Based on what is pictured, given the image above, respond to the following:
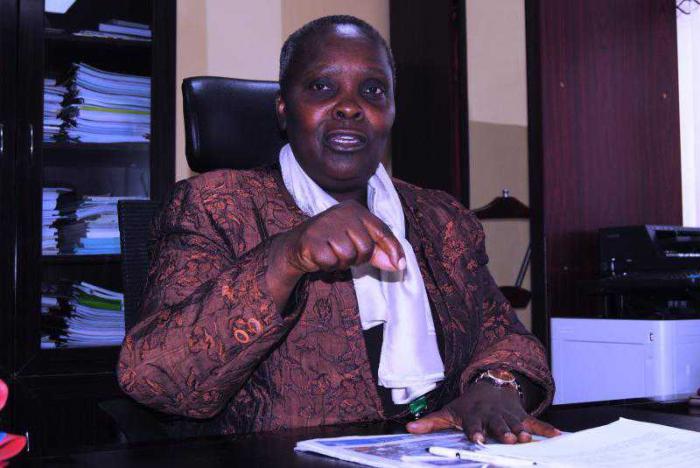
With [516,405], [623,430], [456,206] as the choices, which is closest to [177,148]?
[456,206]

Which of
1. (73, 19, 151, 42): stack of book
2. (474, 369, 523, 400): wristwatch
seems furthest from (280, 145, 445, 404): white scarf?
(73, 19, 151, 42): stack of book

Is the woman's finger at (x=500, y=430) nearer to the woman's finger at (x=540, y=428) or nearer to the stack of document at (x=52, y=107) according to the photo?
the woman's finger at (x=540, y=428)

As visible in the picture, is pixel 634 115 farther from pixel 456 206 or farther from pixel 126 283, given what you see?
pixel 126 283

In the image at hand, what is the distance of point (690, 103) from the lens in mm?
3211

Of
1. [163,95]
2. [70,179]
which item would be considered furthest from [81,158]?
[163,95]

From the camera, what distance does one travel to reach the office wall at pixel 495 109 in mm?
2963

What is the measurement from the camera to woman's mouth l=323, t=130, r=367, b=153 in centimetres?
142

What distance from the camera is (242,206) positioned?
1366 millimetres

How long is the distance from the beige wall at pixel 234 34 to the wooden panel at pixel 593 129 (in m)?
0.94

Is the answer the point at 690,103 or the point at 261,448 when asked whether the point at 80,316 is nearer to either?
the point at 261,448

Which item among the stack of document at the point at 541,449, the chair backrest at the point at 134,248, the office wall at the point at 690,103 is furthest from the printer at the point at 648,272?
the stack of document at the point at 541,449

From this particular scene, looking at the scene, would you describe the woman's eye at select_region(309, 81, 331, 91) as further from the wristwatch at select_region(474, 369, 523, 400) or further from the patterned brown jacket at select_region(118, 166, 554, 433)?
the wristwatch at select_region(474, 369, 523, 400)

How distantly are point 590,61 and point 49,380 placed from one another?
200cm

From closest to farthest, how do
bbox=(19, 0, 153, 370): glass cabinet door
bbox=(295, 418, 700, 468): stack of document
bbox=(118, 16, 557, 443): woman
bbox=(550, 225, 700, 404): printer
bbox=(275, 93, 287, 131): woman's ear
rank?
bbox=(295, 418, 700, 468): stack of document < bbox=(118, 16, 557, 443): woman < bbox=(275, 93, 287, 131): woman's ear < bbox=(550, 225, 700, 404): printer < bbox=(19, 0, 153, 370): glass cabinet door
